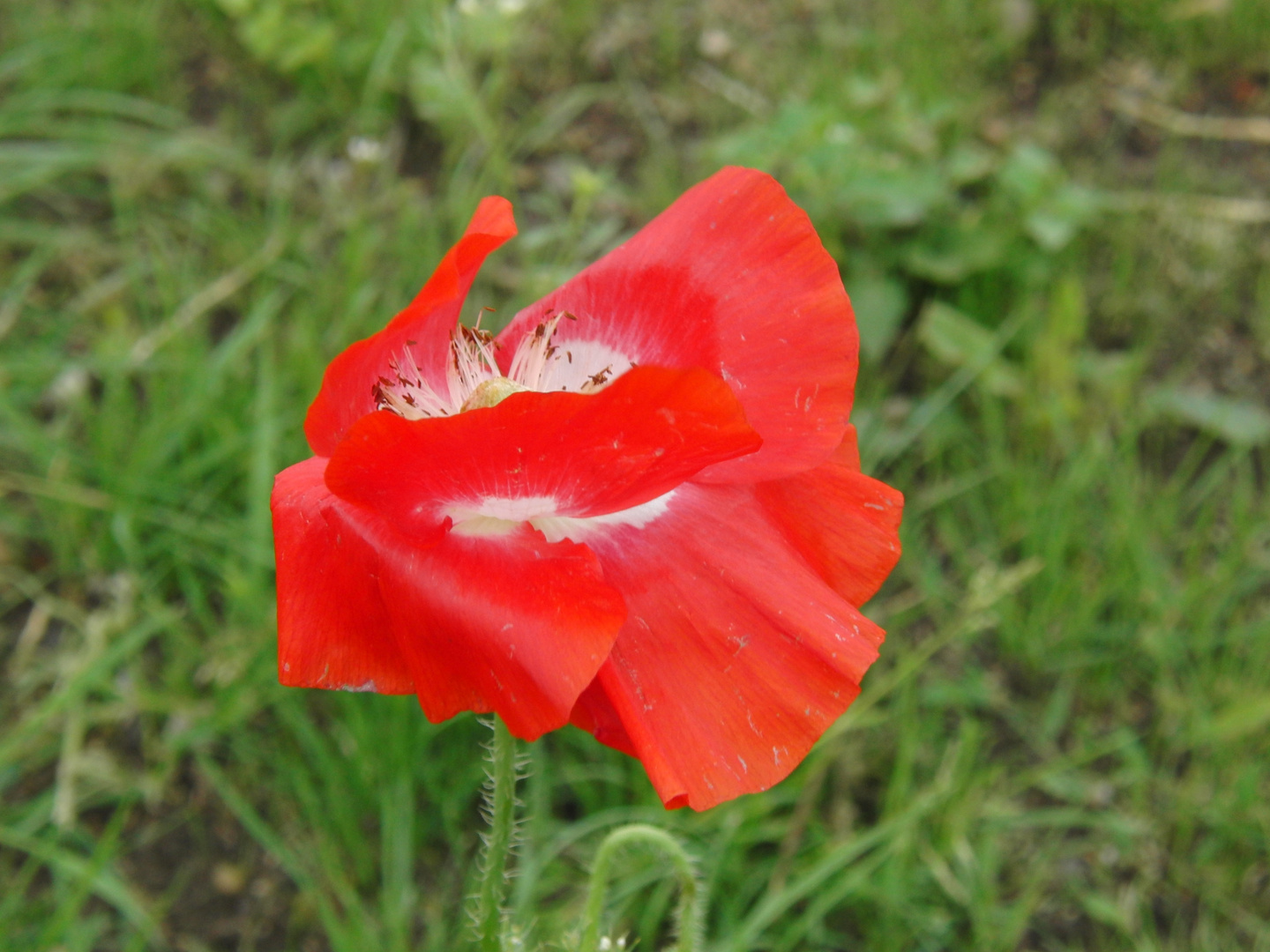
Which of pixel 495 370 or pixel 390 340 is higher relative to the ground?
pixel 390 340

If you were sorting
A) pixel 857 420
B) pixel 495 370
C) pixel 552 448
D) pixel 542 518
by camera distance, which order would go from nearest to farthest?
pixel 552 448 < pixel 542 518 < pixel 495 370 < pixel 857 420

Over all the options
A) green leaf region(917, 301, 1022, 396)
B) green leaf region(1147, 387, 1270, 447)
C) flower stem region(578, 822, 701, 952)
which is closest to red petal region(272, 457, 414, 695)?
flower stem region(578, 822, 701, 952)

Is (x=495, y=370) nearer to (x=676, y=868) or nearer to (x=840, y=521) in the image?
(x=840, y=521)

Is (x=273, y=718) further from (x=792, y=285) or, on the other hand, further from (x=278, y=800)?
(x=792, y=285)

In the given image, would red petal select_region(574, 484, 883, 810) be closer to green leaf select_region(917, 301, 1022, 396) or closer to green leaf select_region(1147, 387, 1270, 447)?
green leaf select_region(917, 301, 1022, 396)

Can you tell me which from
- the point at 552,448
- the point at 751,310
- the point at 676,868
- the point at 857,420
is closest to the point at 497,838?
the point at 676,868
